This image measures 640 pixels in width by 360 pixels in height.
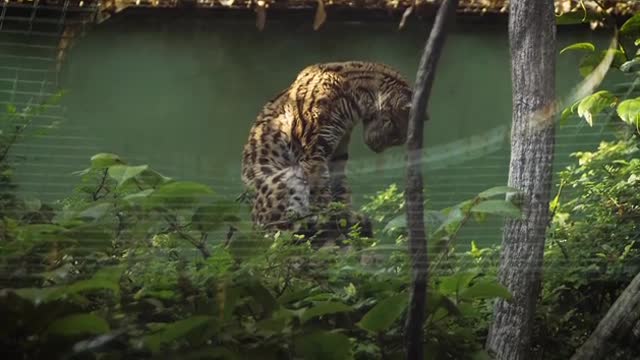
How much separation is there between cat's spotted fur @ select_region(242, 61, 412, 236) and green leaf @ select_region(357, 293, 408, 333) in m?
1.30

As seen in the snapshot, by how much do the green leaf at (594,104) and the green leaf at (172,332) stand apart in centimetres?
142

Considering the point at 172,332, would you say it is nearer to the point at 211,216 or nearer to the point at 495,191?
the point at 211,216

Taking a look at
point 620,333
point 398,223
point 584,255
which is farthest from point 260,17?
point 620,333

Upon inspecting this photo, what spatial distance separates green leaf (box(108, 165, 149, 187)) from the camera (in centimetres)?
229

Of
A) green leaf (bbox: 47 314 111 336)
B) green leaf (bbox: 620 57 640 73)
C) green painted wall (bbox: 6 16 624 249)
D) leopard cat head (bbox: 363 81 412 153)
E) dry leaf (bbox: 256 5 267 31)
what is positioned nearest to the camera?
green leaf (bbox: 47 314 111 336)

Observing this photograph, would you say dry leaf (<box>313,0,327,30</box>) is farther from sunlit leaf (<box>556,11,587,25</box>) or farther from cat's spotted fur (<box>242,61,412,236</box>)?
sunlit leaf (<box>556,11,587,25</box>)

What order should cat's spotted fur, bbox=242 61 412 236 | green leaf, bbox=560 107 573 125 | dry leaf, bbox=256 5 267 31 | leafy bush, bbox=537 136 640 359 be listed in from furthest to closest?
dry leaf, bbox=256 5 267 31
cat's spotted fur, bbox=242 61 412 236
green leaf, bbox=560 107 573 125
leafy bush, bbox=537 136 640 359

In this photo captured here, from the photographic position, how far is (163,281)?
87.4 inches

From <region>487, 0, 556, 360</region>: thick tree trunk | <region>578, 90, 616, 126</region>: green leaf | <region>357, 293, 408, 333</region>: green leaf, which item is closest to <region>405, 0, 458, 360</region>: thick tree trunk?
<region>357, 293, 408, 333</region>: green leaf

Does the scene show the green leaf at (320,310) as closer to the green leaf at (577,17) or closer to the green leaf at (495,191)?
the green leaf at (495,191)

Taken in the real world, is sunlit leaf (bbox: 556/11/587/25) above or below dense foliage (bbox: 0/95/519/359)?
above

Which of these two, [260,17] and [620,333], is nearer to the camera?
[620,333]

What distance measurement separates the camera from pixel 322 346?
218cm

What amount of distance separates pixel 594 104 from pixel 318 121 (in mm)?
1409
